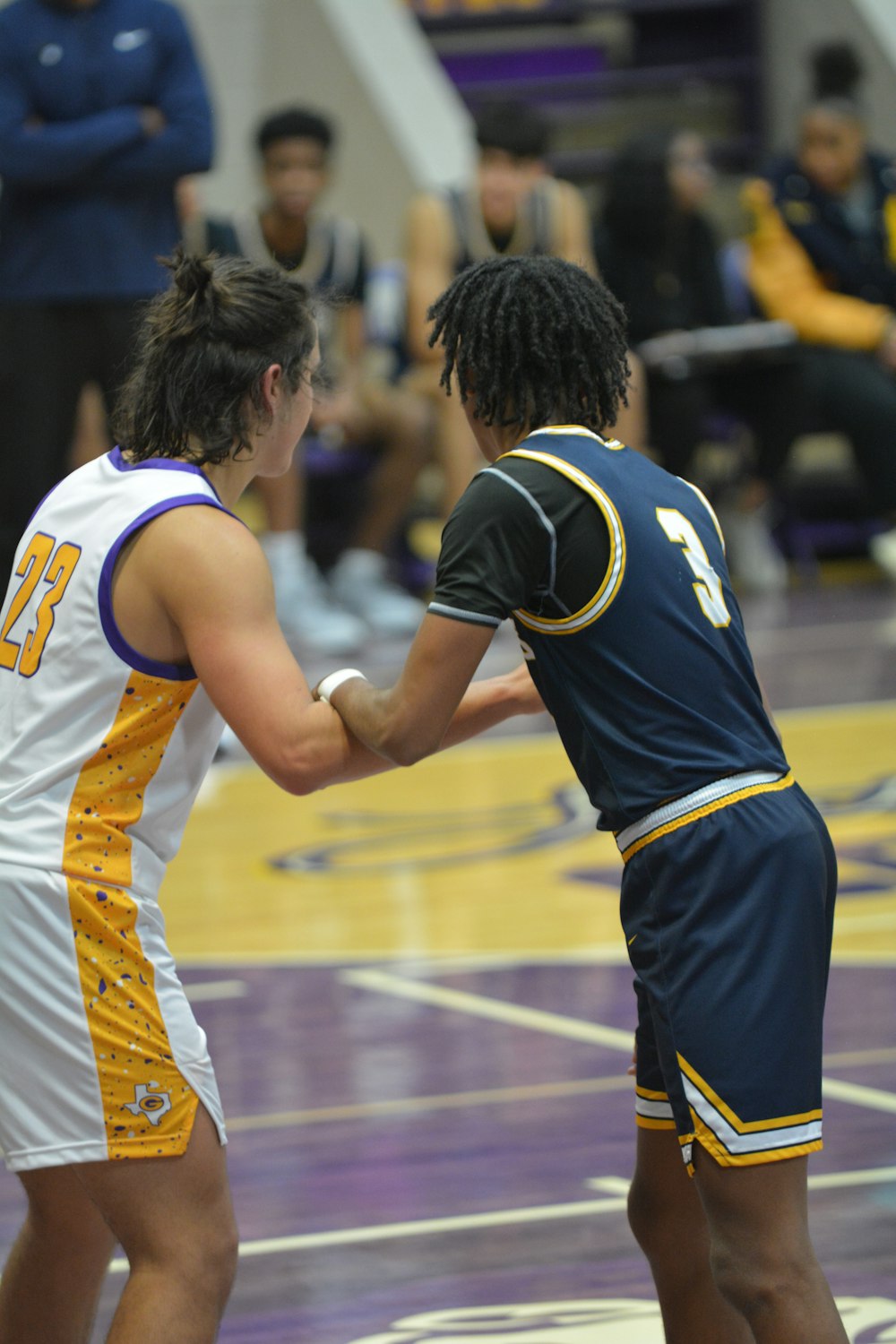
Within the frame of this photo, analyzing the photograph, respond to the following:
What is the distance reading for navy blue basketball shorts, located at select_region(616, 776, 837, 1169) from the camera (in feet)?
6.97

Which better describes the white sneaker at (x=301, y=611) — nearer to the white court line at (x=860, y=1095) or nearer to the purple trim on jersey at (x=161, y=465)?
the white court line at (x=860, y=1095)

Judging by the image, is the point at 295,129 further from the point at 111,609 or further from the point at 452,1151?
the point at 111,609

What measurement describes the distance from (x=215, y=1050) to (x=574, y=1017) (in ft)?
2.20

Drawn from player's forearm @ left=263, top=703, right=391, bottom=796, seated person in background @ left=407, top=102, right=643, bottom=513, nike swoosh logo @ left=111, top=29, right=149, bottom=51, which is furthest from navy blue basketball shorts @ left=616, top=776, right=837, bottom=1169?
seated person in background @ left=407, top=102, right=643, bottom=513

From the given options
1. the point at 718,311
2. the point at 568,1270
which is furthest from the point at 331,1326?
the point at 718,311

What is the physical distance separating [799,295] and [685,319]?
49 cm

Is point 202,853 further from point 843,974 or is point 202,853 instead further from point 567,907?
point 843,974

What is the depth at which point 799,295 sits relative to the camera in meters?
9.22

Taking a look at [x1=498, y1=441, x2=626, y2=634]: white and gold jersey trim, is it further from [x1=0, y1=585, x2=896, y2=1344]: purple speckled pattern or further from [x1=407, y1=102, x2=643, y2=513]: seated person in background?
[x1=407, y1=102, x2=643, y2=513]: seated person in background

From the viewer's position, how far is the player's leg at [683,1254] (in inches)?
92.5

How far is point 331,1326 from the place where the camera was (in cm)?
276

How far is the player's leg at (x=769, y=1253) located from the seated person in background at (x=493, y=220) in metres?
5.85

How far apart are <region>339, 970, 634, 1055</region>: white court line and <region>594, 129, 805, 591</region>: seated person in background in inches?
194

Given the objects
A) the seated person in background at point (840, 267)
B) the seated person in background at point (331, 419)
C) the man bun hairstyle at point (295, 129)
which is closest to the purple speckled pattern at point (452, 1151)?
the seated person in background at point (331, 419)
